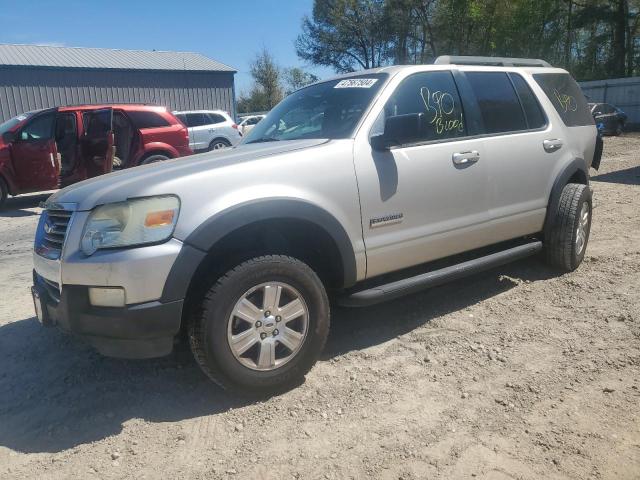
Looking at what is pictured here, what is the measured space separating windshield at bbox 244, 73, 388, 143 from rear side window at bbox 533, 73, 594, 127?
195 cm

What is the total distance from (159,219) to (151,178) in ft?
1.02

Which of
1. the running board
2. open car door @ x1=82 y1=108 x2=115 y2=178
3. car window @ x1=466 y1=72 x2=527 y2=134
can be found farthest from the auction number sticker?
open car door @ x1=82 y1=108 x2=115 y2=178

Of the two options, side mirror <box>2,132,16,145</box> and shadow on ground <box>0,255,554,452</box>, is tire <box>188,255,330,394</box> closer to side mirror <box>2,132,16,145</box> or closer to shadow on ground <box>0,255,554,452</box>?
shadow on ground <box>0,255,554,452</box>

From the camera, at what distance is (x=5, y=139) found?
9539 mm

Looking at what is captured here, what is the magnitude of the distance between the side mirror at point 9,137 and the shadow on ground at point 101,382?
6709 millimetres

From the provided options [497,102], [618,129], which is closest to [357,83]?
[497,102]

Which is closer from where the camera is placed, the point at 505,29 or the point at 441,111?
the point at 441,111

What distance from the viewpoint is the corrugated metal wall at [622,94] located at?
27.1m

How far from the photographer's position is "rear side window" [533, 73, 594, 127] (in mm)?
4715

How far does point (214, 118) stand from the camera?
17422 millimetres

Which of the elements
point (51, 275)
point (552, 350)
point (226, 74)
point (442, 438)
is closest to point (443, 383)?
point (442, 438)

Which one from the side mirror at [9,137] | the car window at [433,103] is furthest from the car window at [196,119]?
the car window at [433,103]

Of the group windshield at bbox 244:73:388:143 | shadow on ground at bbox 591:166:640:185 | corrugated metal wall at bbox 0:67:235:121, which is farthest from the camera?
corrugated metal wall at bbox 0:67:235:121

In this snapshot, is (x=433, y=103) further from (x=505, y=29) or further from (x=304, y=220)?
(x=505, y=29)
